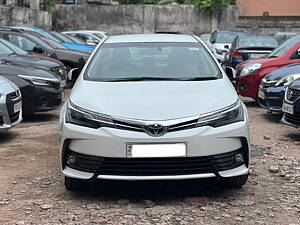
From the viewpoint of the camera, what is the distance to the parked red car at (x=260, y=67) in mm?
10328

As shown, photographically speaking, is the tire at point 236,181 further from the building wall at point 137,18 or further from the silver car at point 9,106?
the building wall at point 137,18

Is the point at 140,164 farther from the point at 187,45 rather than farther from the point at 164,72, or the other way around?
the point at 187,45

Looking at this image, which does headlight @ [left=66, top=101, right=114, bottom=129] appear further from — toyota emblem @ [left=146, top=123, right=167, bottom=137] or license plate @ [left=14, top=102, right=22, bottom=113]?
license plate @ [left=14, top=102, right=22, bottom=113]

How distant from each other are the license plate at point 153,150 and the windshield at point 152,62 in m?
1.18

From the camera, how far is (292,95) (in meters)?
7.35

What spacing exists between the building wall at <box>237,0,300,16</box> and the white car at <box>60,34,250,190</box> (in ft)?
109

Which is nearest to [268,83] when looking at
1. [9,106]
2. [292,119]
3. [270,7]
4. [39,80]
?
[292,119]

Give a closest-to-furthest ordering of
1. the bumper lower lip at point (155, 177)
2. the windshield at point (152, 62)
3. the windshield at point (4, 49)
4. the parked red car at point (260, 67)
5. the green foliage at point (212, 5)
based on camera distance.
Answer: the bumper lower lip at point (155, 177), the windshield at point (152, 62), the windshield at point (4, 49), the parked red car at point (260, 67), the green foliage at point (212, 5)

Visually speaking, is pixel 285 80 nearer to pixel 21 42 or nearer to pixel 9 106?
pixel 9 106

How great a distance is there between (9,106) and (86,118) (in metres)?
2.83

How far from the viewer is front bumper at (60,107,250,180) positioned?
4.33m

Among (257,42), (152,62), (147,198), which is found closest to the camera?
(147,198)

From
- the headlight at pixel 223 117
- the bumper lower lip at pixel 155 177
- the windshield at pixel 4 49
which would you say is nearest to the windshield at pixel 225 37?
the windshield at pixel 4 49

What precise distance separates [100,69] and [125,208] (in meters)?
1.65
